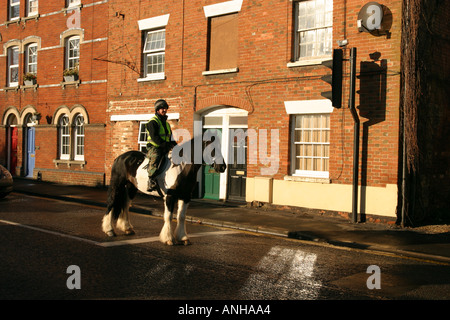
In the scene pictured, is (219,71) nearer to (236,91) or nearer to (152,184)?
(236,91)

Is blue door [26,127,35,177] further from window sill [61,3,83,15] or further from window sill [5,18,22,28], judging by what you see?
window sill [61,3,83,15]

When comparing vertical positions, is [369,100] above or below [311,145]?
above

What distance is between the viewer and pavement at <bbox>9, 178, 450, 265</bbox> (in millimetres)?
9172

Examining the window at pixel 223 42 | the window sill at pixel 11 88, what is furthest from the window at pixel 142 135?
the window sill at pixel 11 88

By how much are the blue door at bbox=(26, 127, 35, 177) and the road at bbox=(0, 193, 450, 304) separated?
13.5 metres

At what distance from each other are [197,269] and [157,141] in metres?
2.66

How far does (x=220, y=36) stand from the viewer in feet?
50.8

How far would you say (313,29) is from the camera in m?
13.3

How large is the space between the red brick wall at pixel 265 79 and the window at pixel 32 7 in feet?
20.5

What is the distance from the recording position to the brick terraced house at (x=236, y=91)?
11969 millimetres

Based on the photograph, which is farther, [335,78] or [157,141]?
[335,78]

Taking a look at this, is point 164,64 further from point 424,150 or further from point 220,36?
point 424,150

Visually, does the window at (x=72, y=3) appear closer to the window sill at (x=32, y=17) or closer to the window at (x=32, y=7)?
the window sill at (x=32, y=17)

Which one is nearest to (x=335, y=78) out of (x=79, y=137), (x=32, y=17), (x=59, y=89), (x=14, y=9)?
(x=79, y=137)
